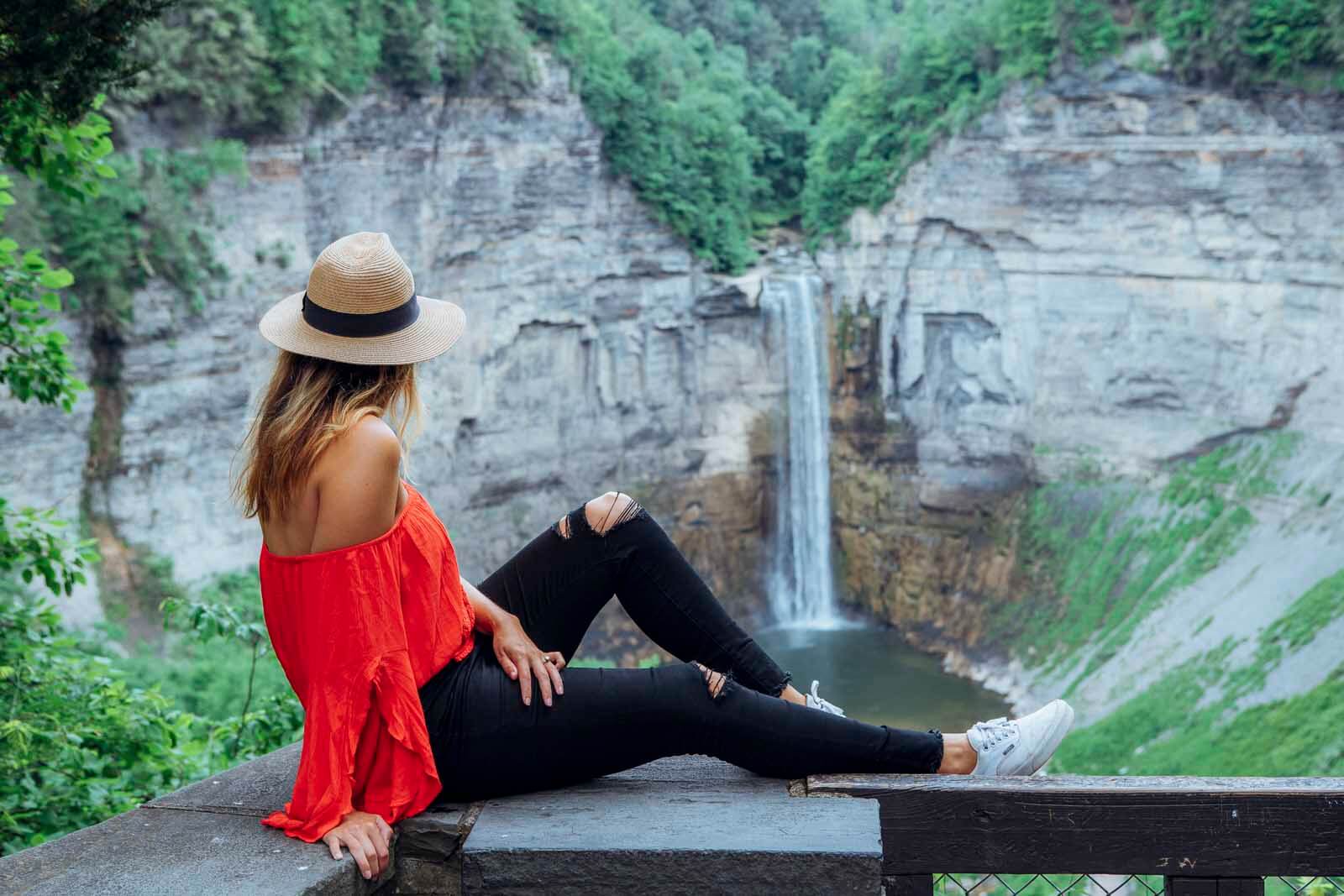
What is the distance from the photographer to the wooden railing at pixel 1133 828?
3.29 meters

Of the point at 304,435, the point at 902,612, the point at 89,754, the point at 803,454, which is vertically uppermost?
the point at 304,435

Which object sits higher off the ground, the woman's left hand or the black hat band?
the black hat band

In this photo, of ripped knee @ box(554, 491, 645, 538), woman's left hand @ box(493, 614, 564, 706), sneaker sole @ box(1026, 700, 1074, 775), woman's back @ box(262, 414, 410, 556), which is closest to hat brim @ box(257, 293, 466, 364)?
woman's back @ box(262, 414, 410, 556)

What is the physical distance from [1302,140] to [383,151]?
14.2 meters

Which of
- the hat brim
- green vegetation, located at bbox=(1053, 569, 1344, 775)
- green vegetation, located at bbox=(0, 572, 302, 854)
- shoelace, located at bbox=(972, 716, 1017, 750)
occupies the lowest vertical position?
green vegetation, located at bbox=(1053, 569, 1344, 775)

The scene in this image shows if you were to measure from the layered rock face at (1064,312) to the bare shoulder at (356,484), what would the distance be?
65.8 ft

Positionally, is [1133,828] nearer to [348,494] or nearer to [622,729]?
[622,729]

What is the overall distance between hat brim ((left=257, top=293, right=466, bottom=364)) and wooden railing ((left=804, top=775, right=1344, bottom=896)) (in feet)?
5.37

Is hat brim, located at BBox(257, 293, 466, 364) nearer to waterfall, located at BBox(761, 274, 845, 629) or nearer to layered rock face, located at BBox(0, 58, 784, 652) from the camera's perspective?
layered rock face, located at BBox(0, 58, 784, 652)

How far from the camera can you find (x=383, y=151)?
21.1m

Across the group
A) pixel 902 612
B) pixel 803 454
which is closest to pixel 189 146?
pixel 803 454

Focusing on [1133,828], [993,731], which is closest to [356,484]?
[993,731]

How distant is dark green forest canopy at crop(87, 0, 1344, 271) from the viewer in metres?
18.7

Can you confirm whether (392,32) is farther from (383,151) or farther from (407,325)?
(407,325)
